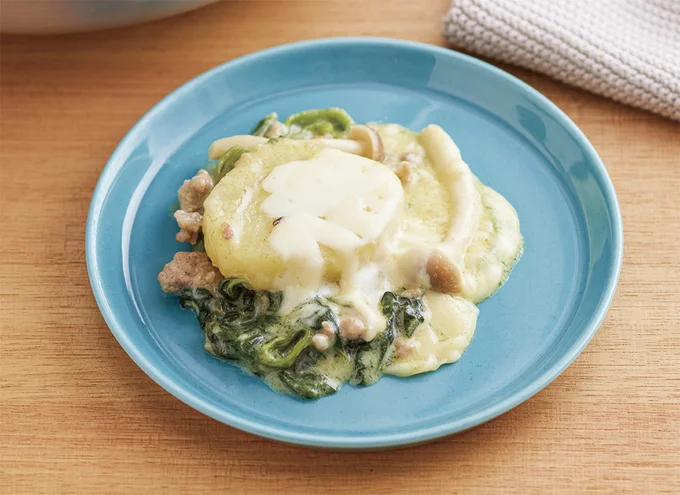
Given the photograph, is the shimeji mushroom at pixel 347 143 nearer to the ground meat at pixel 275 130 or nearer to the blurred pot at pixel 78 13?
the ground meat at pixel 275 130

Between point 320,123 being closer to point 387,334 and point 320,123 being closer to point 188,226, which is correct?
point 188,226

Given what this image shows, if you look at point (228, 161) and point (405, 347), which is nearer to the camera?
point (405, 347)

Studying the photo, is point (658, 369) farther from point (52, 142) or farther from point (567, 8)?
point (52, 142)

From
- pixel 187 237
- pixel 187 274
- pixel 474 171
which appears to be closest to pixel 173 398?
pixel 187 274

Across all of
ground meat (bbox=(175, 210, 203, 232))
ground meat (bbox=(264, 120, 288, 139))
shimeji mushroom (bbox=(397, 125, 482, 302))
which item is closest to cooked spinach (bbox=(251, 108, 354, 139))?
ground meat (bbox=(264, 120, 288, 139))

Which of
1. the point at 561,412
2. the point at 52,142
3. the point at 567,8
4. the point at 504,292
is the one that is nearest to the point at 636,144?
the point at 567,8

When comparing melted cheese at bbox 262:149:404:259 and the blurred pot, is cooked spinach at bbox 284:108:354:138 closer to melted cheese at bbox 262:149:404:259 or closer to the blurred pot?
melted cheese at bbox 262:149:404:259

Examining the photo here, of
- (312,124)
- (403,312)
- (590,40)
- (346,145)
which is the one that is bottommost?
(403,312)
